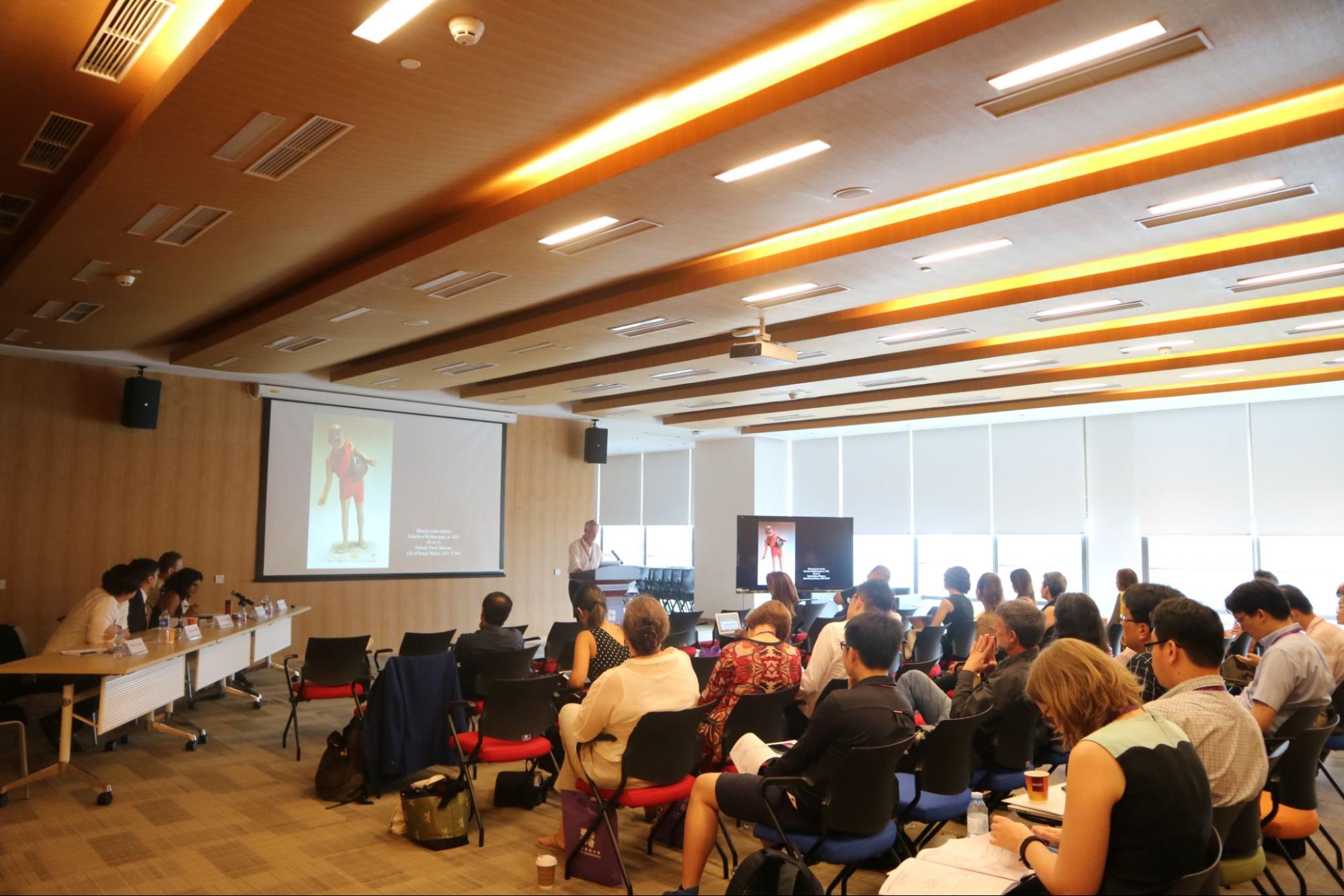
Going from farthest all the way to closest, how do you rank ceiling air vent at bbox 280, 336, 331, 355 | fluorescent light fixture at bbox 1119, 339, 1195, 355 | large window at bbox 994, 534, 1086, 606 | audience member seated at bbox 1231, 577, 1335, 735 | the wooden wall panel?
1. large window at bbox 994, 534, 1086, 606
2. the wooden wall panel
3. ceiling air vent at bbox 280, 336, 331, 355
4. fluorescent light fixture at bbox 1119, 339, 1195, 355
5. audience member seated at bbox 1231, 577, 1335, 735

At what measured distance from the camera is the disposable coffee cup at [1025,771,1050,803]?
2840 mm

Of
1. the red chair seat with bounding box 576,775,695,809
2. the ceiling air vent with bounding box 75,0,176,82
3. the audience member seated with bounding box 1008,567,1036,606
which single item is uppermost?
the ceiling air vent with bounding box 75,0,176,82

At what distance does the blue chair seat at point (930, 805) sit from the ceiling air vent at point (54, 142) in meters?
5.46

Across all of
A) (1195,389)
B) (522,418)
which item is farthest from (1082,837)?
(522,418)

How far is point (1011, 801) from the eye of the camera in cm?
285

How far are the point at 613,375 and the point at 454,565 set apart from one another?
165 inches

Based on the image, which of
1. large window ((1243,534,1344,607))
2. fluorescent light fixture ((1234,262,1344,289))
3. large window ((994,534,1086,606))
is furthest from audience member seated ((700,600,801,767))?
large window ((1243,534,1344,607))

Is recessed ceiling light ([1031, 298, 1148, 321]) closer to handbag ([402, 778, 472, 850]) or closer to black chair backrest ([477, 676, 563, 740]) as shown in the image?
black chair backrest ([477, 676, 563, 740])

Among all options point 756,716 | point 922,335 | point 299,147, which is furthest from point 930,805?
point 922,335

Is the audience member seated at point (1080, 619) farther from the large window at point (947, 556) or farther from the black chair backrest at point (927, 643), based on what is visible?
the large window at point (947, 556)

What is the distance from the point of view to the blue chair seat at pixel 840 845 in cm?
328

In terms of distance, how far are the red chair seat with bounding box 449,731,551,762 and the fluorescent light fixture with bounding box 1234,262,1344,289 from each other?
5.64 m

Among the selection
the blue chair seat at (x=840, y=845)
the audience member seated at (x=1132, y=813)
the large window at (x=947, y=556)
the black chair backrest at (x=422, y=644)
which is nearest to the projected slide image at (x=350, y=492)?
the black chair backrest at (x=422, y=644)

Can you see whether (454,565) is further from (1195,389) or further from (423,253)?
(1195,389)
